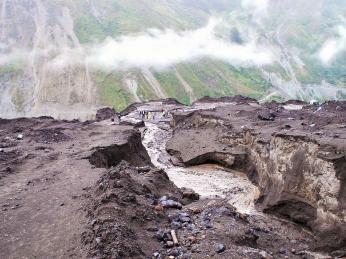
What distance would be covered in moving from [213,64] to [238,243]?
179604mm

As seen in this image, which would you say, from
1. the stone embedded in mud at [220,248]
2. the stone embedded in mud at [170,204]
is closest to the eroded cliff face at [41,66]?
the stone embedded in mud at [170,204]

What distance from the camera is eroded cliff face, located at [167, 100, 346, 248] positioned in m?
28.3

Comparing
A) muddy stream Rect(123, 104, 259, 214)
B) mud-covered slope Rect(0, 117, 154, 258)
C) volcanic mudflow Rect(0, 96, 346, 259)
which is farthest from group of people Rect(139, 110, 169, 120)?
mud-covered slope Rect(0, 117, 154, 258)

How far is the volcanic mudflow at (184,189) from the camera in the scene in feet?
64.0

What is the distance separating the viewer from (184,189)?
30219 mm

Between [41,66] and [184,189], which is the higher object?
[184,189]

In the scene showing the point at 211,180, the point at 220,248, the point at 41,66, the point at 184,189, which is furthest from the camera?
the point at 41,66

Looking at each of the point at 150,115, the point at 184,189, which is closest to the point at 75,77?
the point at 150,115

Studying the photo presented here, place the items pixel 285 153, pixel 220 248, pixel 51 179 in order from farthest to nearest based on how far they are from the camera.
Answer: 1. pixel 285 153
2. pixel 51 179
3. pixel 220 248

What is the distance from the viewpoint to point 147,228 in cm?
2042

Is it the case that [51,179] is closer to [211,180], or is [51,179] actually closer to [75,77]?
[211,180]

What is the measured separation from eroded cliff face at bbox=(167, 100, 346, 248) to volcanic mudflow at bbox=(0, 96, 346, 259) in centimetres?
9

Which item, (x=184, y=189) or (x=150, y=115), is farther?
(x=150, y=115)

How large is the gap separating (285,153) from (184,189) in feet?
30.2
